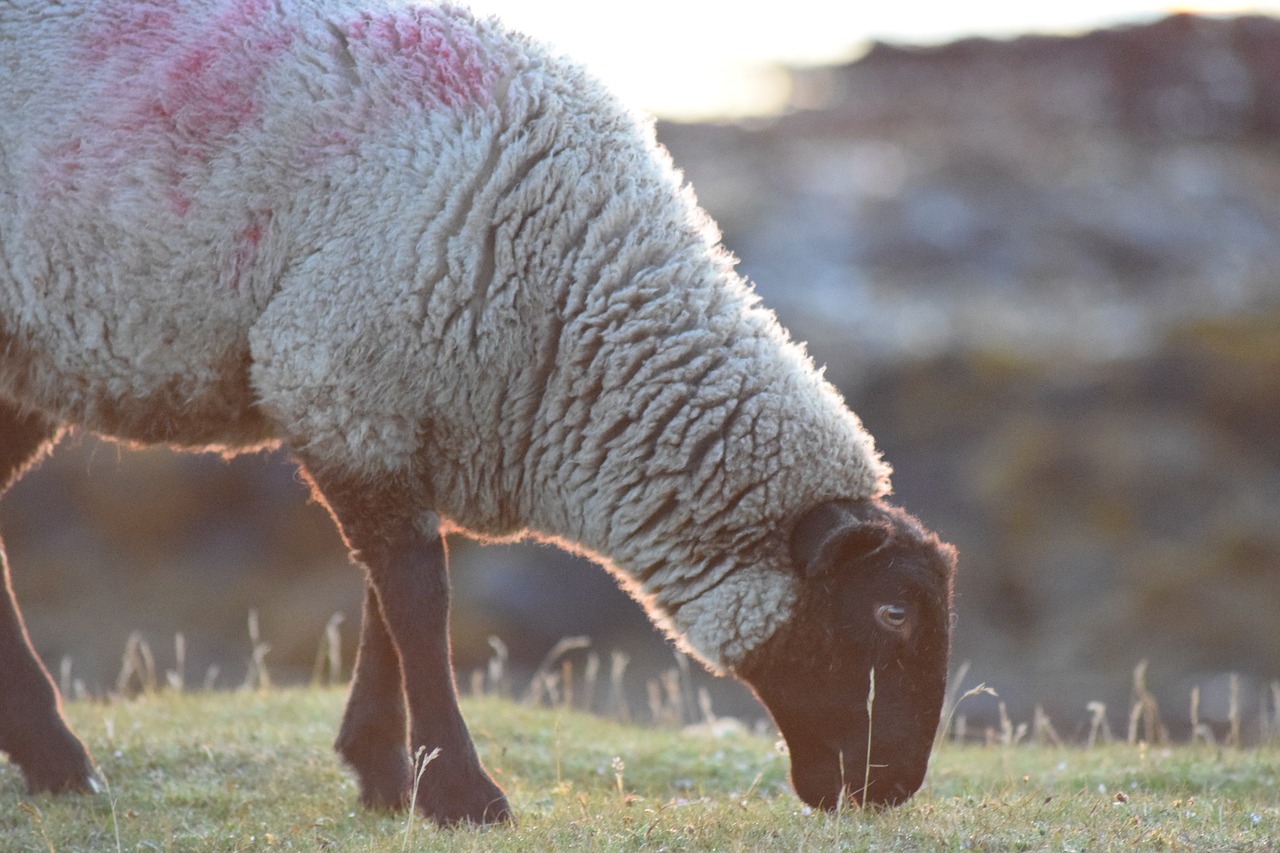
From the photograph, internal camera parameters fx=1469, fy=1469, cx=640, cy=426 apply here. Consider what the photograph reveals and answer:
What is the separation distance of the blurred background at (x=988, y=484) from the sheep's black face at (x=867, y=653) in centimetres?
957

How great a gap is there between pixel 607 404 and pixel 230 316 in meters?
1.44

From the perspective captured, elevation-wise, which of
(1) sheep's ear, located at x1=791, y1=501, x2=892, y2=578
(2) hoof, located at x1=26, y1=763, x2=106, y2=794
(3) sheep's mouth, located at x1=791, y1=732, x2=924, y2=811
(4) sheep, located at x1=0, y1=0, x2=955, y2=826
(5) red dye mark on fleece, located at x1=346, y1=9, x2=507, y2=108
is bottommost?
(2) hoof, located at x1=26, y1=763, x2=106, y2=794

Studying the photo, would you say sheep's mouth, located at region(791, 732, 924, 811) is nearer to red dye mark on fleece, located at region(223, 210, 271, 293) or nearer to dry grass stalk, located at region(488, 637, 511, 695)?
dry grass stalk, located at region(488, 637, 511, 695)

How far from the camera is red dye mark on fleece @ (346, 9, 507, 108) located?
5.57 metres

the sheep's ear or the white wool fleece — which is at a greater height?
the white wool fleece

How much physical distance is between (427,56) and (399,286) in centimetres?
93

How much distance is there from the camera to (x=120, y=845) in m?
5.15

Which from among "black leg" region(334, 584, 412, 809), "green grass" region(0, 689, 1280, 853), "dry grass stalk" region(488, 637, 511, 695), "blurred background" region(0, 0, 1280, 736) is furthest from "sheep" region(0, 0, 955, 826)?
"blurred background" region(0, 0, 1280, 736)

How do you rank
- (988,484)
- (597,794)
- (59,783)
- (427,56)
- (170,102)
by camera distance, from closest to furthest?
1. (170,102)
2. (427,56)
3. (59,783)
4. (597,794)
5. (988,484)

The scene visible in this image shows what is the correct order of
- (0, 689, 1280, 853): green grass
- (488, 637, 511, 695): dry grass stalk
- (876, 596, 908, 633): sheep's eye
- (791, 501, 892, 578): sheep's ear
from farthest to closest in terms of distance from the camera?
1. (488, 637, 511, 695): dry grass stalk
2. (876, 596, 908, 633): sheep's eye
3. (791, 501, 892, 578): sheep's ear
4. (0, 689, 1280, 853): green grass

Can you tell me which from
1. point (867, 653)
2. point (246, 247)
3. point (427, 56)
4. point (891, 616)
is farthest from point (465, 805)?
point (427, 56)

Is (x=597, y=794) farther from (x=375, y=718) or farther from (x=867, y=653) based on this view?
(x=867, y=653)

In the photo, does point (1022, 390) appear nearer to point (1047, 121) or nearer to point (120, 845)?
point (120, 845)

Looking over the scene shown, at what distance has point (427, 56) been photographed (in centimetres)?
561
